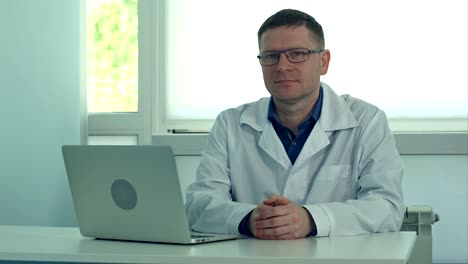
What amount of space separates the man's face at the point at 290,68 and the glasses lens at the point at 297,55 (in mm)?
13

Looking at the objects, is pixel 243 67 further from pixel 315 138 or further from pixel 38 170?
pixel 315 138

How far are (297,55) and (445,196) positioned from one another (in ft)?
4.68

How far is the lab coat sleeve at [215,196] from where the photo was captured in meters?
2.35

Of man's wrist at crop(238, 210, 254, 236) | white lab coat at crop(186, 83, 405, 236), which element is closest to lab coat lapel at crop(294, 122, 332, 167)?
white lab coat at crop(186, 83, 405, 236)

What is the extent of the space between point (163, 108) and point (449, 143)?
4.33 ft

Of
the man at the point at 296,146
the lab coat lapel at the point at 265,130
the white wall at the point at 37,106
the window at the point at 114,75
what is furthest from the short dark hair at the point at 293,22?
the window at the point at 114,75

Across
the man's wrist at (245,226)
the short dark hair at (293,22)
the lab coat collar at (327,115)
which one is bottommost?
the man's wrist at (245,226)

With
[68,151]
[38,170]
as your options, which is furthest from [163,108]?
[68,151]

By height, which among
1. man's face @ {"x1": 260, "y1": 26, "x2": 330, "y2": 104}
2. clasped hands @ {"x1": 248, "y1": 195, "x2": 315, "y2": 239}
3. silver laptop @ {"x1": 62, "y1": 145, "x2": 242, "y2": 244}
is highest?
man's face @ {"x1": 260, "y1": 26, "x2": 330, "y2": 104}

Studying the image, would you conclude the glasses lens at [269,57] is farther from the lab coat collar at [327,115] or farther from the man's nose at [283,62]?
the lab coat collar at [327,115]

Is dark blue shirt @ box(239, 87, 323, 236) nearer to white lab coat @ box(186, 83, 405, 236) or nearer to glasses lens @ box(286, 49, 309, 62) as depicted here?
white lab coat @ box(186, 83, 405, 236)

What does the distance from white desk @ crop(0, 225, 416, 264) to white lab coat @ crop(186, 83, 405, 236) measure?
0.82 ft

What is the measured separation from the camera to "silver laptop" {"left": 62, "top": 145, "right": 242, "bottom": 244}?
194 centimetres

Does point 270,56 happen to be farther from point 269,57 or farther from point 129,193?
point 129,193
